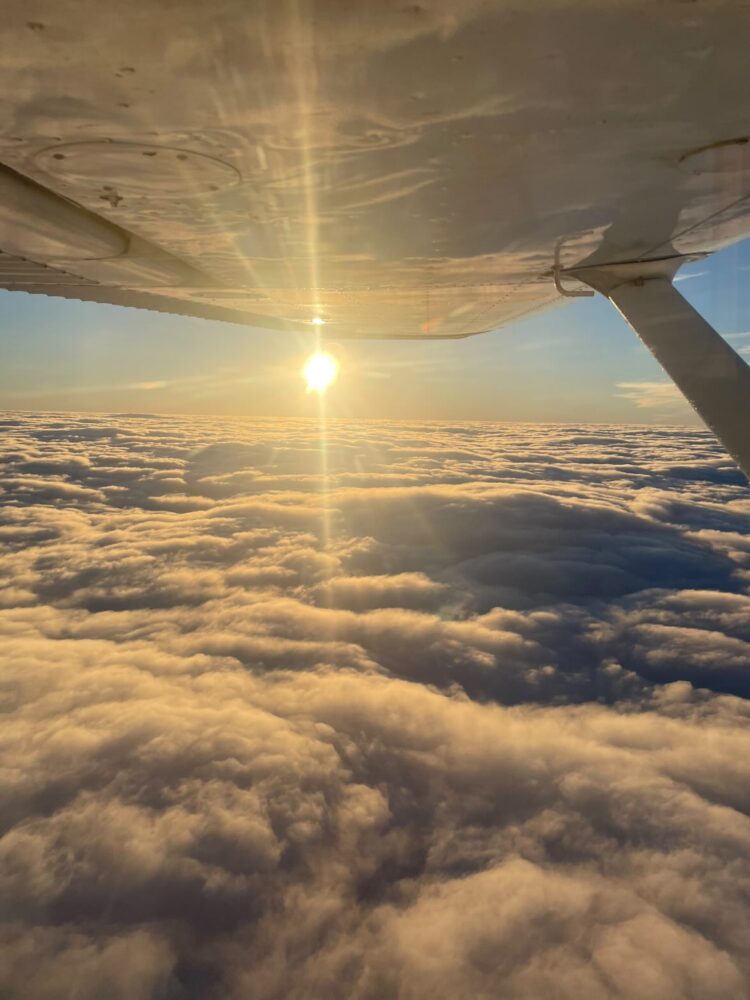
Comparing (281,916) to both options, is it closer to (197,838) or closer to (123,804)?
(197,838)

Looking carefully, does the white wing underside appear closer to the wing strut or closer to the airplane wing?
the airplane wing

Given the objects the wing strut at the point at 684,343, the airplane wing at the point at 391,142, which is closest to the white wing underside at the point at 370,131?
the airplane wing at the point at 391,142

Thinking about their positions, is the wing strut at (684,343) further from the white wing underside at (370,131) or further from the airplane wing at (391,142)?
the white wing underside at (370,131)

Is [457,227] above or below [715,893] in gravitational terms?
above

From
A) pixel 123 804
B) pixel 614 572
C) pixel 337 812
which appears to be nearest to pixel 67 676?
pixel 123 804

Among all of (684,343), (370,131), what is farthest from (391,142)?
(684,343)

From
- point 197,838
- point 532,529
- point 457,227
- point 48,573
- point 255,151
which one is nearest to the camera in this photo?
point 255,151

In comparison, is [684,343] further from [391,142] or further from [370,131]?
[370,131]
